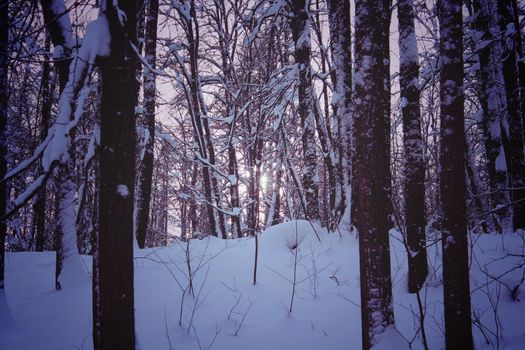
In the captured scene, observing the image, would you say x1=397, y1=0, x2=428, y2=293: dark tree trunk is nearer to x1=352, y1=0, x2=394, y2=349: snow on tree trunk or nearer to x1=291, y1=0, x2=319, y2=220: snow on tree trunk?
x1=352, y1=0, x2=394, y2=349: snow on tree trunk

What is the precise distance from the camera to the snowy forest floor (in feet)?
11.8

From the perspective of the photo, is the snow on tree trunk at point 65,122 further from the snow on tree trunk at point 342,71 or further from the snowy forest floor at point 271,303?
the snow on tree trunk at point 342,71

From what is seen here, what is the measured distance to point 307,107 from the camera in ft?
23.2

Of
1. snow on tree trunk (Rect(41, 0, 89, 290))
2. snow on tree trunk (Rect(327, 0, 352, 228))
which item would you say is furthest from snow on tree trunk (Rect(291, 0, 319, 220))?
snow on tree trunk (Rect(41, 0, 89, 290))

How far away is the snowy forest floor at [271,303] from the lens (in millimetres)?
3594

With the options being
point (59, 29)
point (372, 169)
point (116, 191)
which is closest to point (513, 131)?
point (372, 169)

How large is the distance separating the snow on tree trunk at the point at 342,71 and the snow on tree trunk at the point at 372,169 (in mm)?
3157

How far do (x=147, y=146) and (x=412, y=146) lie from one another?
5.95 metres

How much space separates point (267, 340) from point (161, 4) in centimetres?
968

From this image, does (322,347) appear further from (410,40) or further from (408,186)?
(410,40)

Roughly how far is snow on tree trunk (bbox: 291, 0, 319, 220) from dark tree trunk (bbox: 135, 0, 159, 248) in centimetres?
368

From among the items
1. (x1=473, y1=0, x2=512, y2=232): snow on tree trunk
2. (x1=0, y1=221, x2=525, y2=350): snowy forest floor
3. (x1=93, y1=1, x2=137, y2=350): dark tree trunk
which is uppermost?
(x1=473, y1=0, x2=512, y2=232): snow on tree trunk

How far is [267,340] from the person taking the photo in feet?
12.4

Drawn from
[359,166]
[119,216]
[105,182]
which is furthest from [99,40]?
[359,166]
